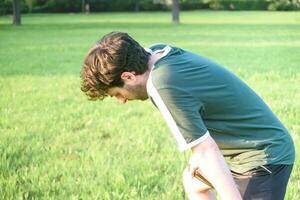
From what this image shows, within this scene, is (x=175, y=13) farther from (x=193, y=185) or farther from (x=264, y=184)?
(x=264, y=184)

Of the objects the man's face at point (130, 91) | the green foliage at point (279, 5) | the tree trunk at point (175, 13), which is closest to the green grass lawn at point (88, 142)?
the man's face at point (130, 91)

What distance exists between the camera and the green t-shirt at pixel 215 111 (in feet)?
7.59

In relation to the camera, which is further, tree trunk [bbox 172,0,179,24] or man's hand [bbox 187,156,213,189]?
tree trunk [bbox 172,0,179,24]

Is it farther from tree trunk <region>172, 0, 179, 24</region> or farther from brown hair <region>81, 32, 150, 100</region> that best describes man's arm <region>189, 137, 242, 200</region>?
tree trunk <region>172, 0, 179, 24</region>

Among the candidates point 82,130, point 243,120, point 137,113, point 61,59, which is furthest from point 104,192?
point 61,59

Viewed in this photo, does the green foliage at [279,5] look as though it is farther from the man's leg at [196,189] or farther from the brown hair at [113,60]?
the brown hair at [113,60]

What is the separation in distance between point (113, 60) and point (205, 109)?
1.38 feet

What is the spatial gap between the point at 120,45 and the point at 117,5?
214ft

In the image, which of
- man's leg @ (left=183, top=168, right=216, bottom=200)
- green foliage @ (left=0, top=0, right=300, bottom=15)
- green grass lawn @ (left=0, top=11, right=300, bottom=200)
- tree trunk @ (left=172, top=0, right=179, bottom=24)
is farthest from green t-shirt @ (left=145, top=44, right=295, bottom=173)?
green foliage @ (left=0, top=0, right=300, bottom=15)

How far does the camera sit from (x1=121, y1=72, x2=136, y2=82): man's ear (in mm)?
2445

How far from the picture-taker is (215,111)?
2488mm

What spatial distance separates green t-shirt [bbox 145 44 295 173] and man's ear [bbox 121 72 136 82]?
0.33ft

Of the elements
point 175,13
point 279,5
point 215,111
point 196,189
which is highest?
point 215,111

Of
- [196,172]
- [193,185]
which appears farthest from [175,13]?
[196,172]
